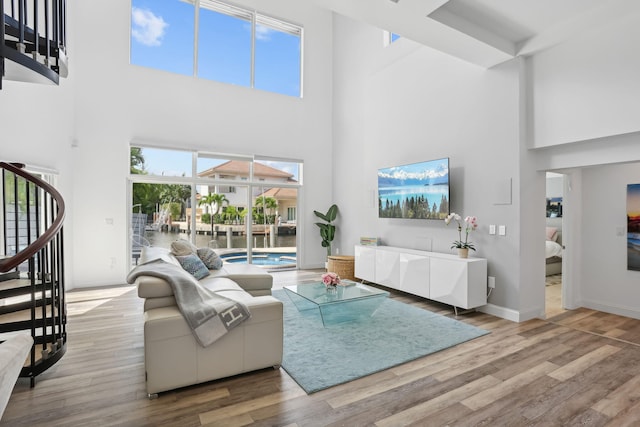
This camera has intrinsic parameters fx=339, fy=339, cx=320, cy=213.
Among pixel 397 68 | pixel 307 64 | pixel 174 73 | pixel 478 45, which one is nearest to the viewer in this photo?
pixel 478 45

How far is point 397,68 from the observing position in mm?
5793

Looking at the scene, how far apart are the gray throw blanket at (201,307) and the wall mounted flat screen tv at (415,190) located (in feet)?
10.8

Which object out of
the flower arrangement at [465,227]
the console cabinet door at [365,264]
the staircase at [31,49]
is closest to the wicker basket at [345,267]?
the console cabinet door at [365,264]

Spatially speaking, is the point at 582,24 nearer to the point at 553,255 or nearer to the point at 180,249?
the point at 553,255

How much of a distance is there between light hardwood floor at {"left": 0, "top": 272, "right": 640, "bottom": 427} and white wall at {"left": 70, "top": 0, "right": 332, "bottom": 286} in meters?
2.86

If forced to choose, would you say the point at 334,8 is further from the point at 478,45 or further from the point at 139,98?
the point at 139,98

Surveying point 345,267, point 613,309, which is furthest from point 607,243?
point 345,267

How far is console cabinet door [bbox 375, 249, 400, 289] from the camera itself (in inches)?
199

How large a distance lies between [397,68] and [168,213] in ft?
15.9

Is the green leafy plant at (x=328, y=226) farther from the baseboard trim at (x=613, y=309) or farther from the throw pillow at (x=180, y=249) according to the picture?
the baseboard trim at (x=613, y=309)

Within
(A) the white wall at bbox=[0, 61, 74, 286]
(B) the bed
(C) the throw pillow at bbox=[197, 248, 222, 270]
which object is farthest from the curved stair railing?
(B) the bed

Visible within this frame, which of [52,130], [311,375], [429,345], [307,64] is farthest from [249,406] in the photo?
[307,64]

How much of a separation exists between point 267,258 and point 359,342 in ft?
14.2

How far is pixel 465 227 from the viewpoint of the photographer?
181 inches
